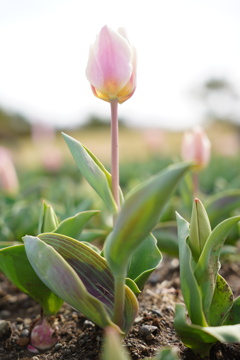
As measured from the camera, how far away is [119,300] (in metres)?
1.05

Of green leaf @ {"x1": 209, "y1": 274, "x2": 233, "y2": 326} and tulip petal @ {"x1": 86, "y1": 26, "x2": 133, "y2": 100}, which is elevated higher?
tulip petal @ {"x1": 86, "y1": 26, "x2": 133, "y2": 100}

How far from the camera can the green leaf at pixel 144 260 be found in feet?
3.94

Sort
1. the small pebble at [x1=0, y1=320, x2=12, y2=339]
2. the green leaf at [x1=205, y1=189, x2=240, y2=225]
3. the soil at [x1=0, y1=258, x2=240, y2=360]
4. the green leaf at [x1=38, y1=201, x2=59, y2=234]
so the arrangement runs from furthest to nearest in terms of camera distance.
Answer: the green leaf at [x1=205, y1=189, x2=240, y2=225] → the small pebble at [x1=0, y1=320, x2=12, y2=339] → the green leaf at [x1=38, y1=201, x2=59, y2=234] → the soil at [x1=0, y1=258, x2=240, y2=360]

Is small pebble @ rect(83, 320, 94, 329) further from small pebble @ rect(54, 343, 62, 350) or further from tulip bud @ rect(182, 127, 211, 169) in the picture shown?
tulip bud @ rect(182, 127, 211, 169)

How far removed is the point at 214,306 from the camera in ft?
3.78

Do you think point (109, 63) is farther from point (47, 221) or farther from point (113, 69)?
point (47, 221)

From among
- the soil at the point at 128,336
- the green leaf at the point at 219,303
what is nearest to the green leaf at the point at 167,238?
the soil at the point at 128,336

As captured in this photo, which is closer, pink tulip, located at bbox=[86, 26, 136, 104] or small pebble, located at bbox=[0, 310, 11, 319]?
pink tulip, located at bbox=[86, 26, 136, 104]

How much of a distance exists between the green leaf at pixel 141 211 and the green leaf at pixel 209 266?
9.2 inches

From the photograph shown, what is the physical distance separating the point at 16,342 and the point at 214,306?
61cm

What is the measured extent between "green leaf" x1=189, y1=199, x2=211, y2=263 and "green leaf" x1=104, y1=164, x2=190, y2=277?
25 centimetres

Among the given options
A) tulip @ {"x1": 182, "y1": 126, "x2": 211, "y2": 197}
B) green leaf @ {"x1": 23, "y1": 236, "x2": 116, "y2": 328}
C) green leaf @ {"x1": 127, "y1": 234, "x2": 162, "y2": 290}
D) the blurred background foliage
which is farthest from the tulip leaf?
tulip @ {"x1": 182, "y1": 126, "x2": 211, "y2": 197}

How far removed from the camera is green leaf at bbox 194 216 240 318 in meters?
1.07

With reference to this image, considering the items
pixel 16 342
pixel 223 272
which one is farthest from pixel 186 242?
pixel 223 272
